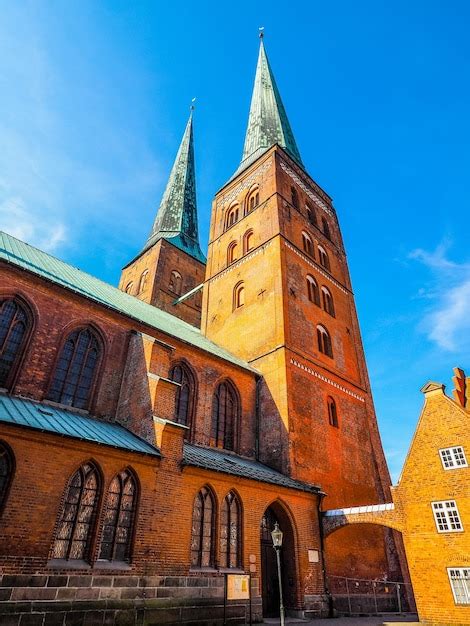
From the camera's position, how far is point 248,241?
26.6 meters

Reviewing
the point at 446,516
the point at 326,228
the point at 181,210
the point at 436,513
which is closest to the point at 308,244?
the point at 326,228

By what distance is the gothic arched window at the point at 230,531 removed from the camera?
12.1 meters

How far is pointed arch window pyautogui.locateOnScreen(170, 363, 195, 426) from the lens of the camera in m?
16.3

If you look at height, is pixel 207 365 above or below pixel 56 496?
above

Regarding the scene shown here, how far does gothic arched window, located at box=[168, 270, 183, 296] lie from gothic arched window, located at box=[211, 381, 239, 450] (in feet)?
60.7

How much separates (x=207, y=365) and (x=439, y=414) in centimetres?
915

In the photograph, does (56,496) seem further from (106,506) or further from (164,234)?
(164,234)

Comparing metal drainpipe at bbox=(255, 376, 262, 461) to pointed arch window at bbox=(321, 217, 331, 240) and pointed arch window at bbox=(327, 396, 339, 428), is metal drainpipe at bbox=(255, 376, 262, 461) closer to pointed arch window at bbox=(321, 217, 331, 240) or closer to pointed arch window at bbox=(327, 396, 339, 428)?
pointed arch window at bbox=(327, 396, 339, 428)

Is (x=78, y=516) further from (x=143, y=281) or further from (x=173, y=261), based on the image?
(x=173, y=261)

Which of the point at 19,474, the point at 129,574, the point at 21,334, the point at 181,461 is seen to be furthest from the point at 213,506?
the point at 21,334

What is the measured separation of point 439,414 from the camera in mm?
14898

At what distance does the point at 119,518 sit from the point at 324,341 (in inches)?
613

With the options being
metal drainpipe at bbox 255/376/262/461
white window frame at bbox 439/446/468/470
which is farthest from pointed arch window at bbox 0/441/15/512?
white window frame at bbox 439/446/468/470

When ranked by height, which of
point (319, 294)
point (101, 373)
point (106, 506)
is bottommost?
point (106, 506)
